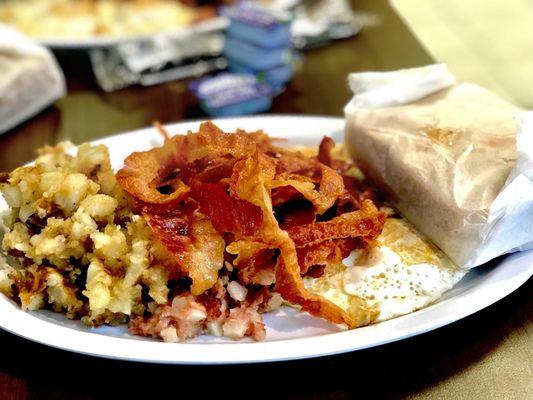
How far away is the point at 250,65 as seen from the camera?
2086 millimetres

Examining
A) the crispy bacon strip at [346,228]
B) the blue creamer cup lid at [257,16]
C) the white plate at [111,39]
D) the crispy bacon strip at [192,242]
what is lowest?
the white plate at [111,39]

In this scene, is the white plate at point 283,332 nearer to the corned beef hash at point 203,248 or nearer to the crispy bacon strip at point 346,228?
the corned beef hash at point 203,248

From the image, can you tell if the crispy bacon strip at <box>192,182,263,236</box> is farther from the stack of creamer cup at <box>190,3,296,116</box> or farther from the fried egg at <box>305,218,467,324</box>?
the stack of creamer cup at <box>190,3,296,116</box>

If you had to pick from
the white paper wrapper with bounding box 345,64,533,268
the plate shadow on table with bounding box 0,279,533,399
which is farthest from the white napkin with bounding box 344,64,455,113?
the plate shadow on table with bounding box 0,279,533,399

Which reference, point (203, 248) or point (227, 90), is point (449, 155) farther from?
point (227, 90)

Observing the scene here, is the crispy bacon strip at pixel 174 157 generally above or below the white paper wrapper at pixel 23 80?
above

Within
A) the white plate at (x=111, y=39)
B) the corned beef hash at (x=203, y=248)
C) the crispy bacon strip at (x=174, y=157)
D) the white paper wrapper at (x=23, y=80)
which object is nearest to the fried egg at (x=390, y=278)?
the corned beef hash at (x=203, y=248)

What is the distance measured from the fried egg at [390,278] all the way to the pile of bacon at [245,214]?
1.0 inches

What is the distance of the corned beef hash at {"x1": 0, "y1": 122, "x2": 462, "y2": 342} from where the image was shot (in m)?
1.02

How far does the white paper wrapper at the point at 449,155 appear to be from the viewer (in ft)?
3.54

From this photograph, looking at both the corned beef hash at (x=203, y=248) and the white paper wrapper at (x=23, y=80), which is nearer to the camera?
the corned beef hash at (x=203, y=248)

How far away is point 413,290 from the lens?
3.56ft

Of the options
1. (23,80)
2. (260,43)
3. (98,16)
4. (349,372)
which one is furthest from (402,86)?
(98,16)

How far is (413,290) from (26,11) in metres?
2.06
